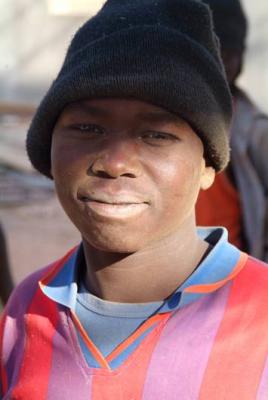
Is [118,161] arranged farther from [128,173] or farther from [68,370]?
[68,370]

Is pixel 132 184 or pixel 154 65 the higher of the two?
pixel 154 65

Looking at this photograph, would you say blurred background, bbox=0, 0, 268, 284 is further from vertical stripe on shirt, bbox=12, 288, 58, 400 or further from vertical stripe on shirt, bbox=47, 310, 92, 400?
vertical stripe on shirt, bbox=47, 310, 92, 400

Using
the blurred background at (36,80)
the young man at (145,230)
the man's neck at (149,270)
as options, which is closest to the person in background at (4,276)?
the young man at (145,230)

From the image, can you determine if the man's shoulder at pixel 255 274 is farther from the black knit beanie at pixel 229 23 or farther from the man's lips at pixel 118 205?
the black knit beanie at pixel 229 23

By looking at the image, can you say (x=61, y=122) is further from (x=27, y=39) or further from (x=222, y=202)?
(x=27, y=39)

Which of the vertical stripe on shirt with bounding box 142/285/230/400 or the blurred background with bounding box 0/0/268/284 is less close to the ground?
the vertical stripe on shirt with bounding box 142/285/230/400

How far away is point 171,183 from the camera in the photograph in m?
1.50

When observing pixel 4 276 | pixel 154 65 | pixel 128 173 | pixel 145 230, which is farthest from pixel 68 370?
pixel 4 276

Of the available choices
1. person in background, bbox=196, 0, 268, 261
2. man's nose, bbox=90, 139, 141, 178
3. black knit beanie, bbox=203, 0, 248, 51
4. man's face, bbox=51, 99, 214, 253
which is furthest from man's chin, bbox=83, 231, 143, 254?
black knit beanie, bbox=203, 0, 248, 51

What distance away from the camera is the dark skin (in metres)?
1.49

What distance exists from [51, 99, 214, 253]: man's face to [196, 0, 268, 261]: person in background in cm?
110

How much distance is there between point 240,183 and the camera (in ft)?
8.71

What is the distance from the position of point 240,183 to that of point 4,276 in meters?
1.31

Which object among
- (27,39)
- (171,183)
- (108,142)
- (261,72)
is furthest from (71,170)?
(27,39)
